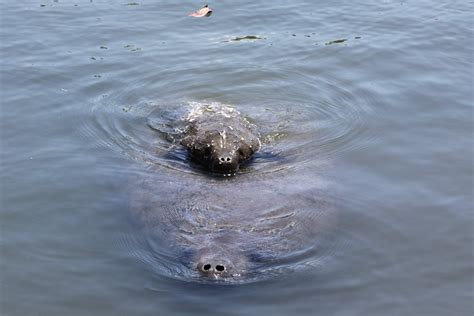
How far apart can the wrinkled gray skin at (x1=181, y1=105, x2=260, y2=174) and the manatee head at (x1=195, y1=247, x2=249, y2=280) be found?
1.96 metres

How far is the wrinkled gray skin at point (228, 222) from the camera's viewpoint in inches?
281

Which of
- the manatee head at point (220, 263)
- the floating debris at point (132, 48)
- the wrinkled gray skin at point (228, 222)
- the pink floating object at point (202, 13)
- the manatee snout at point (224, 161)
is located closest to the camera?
the manatee head at point (220, 263)

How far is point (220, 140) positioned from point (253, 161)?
1.66 feet

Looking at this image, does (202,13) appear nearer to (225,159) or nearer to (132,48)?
(132,48)

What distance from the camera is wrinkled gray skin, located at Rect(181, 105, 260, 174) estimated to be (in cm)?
901

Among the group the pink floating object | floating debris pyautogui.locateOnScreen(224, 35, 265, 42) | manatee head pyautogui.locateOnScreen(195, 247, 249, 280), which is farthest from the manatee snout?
the pink floating object

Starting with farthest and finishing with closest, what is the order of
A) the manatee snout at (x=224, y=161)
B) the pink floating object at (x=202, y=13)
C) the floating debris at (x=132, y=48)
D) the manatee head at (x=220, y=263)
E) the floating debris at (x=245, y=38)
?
the pink floating object at (x=202, y=13)
the floating debris at (x=245, y=38)
the floating debris at (x=132, y=48)
the manatee snout at (x=224, y=161)
the manatee head at (x=220, y=263)

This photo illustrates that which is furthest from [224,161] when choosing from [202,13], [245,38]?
[202,13]

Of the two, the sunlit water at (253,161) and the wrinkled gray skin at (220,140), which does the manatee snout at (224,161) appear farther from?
the sunlit water at (253,161)

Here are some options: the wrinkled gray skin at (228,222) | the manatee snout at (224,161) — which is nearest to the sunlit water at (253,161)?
the wrinkled gray skin at (228,222)

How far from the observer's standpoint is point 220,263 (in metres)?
6.93

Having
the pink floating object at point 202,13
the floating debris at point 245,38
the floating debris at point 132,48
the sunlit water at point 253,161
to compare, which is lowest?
the sunlit water at point 253,161

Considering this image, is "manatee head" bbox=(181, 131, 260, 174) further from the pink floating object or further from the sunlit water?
the pink floating object

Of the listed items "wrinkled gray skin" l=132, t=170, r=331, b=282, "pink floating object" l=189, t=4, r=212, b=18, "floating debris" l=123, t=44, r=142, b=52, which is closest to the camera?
"wrinkled gray skin" l=132, t=170, r=331, b=282
